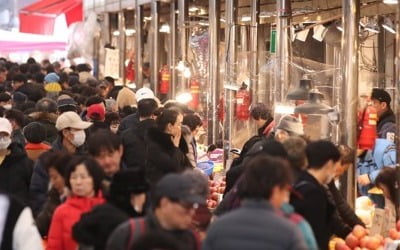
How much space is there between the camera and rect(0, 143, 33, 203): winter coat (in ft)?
27.0

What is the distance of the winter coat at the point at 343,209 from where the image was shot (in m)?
7.68

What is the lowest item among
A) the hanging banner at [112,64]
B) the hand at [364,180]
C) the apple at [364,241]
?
the apple at [364,241]

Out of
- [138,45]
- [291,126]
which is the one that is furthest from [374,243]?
[138,45]

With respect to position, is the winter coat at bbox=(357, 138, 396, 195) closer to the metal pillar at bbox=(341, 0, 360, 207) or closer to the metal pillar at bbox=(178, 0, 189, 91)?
the metal pillar at bbox=(341, 0, 360, 207)

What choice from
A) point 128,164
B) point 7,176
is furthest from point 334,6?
point 7,176

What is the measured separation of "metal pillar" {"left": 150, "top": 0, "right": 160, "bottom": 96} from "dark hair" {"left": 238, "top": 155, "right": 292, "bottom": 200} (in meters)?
14.6

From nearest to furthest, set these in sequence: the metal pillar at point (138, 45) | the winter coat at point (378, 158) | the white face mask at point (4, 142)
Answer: the white face mask at point (4, 142)
the winter coat at point (378, 158)
the metal pillar at point (138, 45)

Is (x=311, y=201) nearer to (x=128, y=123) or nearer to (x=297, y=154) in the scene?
(x=297, y=154)

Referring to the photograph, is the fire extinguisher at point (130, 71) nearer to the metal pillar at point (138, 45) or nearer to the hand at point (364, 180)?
the metal pillar at point (138, 45)

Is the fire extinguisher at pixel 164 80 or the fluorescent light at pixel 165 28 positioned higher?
the fluorescent light at pixel 165 28

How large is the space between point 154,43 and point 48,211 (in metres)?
12.9

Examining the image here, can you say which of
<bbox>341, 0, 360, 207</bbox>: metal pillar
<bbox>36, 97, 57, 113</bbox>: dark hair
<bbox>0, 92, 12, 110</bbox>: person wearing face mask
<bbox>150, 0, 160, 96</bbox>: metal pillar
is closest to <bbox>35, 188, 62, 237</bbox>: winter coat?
<bbox>341, 0, 360, 207</bbox>: metal pillar

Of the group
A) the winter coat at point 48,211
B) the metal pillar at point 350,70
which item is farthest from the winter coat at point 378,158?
the winter coat at point 48,211

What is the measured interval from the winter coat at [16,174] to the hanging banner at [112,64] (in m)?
13.8
